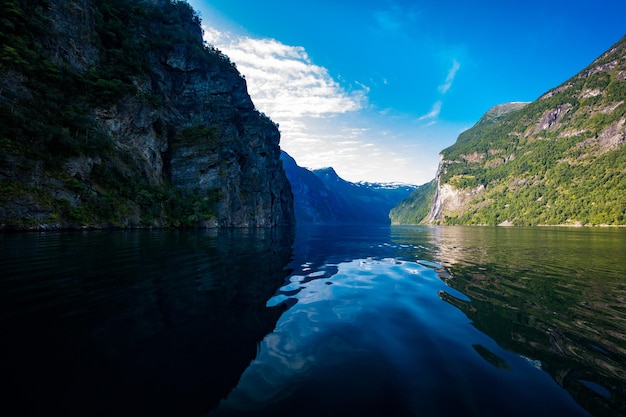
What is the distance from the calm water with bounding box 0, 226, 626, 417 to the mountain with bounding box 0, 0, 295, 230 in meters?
30.6

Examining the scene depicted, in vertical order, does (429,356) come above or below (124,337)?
below

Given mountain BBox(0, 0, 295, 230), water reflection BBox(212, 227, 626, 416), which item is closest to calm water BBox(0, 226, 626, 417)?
water reflection BBox(212, 227, 626, 416)

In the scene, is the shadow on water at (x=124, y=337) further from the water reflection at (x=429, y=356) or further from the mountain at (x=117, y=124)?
the mountain at (x=117, y=124)

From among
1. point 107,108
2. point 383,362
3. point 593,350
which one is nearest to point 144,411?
point 383,362

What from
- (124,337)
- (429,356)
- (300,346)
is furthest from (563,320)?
(124,337)

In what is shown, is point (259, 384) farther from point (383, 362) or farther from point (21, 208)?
point (21, 208)

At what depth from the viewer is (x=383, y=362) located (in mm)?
5258

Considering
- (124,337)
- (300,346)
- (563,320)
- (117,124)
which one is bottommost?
(563,320)

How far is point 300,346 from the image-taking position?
19.3 ft

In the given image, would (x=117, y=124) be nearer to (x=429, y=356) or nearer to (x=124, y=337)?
(x=124, y=337)

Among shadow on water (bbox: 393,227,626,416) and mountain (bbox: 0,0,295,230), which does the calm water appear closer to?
shadow on water (bbox: 393,227,626,416)

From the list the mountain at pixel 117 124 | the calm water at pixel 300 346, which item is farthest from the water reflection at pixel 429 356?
the mountain at pixel 117 124

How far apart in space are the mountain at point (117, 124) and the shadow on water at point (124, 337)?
2942 cm

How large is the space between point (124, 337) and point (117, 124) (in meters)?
55.3
